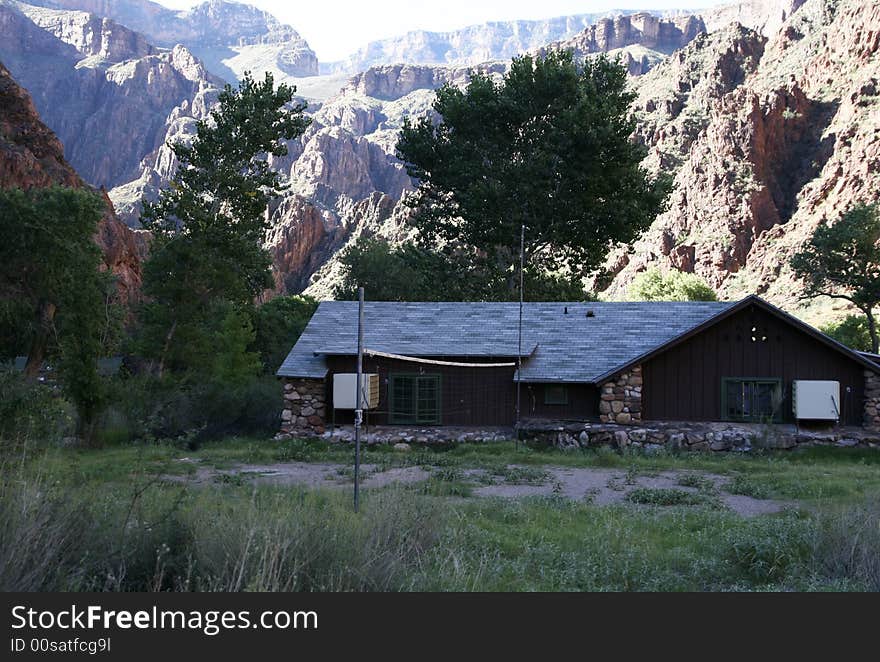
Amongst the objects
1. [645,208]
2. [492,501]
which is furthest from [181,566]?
[645,208]

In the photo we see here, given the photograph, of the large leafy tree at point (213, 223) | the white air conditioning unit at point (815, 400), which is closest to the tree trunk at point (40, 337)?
the large leafy tree at point (213, 223)

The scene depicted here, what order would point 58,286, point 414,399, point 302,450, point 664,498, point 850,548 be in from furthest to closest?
point 58,286 < point 414,399 < point 302,450 < point 664,498 < point 850,548

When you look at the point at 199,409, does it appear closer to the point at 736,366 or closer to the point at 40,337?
the point at 40,337

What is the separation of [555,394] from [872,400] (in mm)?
8563

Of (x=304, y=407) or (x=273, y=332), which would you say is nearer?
(x=304, y=407)

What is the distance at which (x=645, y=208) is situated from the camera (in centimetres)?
3622

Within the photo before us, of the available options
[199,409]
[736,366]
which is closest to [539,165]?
[736,366]

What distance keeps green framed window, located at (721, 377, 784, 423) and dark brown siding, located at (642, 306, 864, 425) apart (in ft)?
0.55

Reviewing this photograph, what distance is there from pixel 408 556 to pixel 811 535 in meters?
4.80

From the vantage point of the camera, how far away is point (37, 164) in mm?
58938

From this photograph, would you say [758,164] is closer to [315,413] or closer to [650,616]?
[315,413]

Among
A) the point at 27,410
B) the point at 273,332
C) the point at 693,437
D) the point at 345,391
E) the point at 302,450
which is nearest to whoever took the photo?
the point at 27,410

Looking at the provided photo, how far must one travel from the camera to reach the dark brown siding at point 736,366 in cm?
2055

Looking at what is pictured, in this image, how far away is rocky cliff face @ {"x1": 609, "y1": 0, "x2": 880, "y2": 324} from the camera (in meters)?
82.4
